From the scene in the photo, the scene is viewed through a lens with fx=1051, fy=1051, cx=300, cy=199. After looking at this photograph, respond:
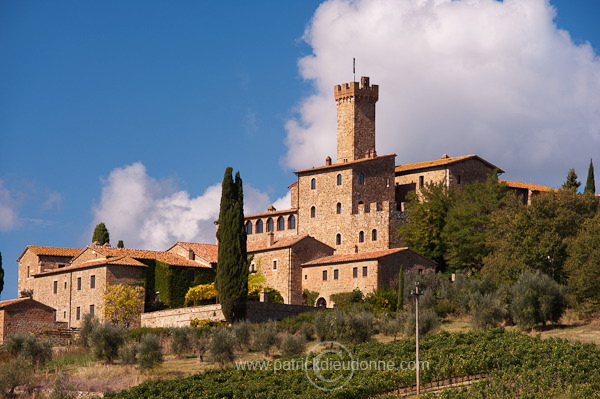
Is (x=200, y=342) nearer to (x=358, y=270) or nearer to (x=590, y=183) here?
(x=358, y=270)

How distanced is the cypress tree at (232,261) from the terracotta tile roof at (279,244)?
315 inches

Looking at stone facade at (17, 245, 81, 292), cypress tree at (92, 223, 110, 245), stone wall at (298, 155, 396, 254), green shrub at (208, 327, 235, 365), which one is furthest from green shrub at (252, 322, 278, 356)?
cypress tree at (92, 223, 110, 245)

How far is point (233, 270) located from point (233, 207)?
3.55 metres

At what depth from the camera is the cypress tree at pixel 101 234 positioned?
3039 inches

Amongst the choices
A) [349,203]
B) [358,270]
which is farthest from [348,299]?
[349,203]

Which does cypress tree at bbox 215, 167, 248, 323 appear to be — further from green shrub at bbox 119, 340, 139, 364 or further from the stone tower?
the stone tower

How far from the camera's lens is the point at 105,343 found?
4872 centimetres

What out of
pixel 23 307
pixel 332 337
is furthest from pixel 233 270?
pixel 23 307

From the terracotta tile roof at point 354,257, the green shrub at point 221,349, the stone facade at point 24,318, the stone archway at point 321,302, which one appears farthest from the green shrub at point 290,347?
the stone facade at point 24,318

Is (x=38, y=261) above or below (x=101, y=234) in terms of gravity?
below

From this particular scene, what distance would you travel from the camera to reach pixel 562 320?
167 ft

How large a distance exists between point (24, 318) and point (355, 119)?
25687mm

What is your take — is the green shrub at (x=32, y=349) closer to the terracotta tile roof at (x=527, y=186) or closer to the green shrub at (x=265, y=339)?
the green shrub at (x=265, y=339)

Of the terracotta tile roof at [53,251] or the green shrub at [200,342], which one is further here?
the terracotta tile roof at [53,251]
